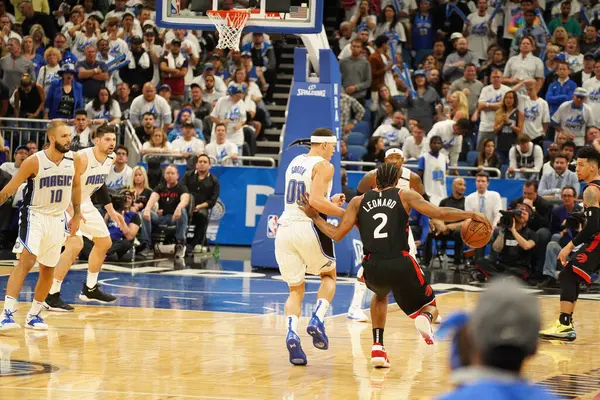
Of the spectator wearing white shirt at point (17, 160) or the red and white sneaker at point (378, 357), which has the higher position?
the spectator wearing white shirt at point (17, 160)

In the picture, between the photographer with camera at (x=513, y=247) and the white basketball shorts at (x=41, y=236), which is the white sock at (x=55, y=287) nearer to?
the white basketball shorts at (x=41, y=236)

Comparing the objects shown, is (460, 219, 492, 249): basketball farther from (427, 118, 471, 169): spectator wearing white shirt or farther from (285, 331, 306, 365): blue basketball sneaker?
(427, 118, 471, 169): spectator wearing white shirt

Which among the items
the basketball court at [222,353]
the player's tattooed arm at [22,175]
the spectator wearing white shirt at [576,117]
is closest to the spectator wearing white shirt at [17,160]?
the basketball court at [222,353]

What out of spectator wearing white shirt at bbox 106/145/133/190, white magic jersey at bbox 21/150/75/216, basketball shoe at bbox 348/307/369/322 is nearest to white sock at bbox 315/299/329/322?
basketball shoe at bbox 348/307/369/322

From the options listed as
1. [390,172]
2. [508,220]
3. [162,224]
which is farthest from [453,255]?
[390,172]

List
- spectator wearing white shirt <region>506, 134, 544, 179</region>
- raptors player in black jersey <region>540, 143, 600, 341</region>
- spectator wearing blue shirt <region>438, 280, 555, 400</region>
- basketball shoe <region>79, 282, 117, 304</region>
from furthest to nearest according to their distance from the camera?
spectator wearing white shirt <region>506, 134, 544, 179</region>
basketball shoe <region>79, 282, 117, 304</region>
raptors player in black jersey <region>540, 143, 600, 341</region>
spectator wearing blue shirt <region>438, 280, 555, 400</region>

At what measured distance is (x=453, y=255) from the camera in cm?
1859

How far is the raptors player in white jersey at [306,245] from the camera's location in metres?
9.09

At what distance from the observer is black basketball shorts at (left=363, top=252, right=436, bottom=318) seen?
8.62 m

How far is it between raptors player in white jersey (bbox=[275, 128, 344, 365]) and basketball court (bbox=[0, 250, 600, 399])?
46cm

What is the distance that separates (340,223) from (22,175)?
3.52 metres

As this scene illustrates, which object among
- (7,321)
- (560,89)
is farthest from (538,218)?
(7,321)

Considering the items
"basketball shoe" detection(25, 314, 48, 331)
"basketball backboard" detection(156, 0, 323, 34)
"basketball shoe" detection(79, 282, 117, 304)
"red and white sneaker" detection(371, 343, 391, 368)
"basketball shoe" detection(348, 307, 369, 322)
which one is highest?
"basketball backboard" detection(156, 0, 323, 34)

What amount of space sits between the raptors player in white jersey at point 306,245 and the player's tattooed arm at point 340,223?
12cm
